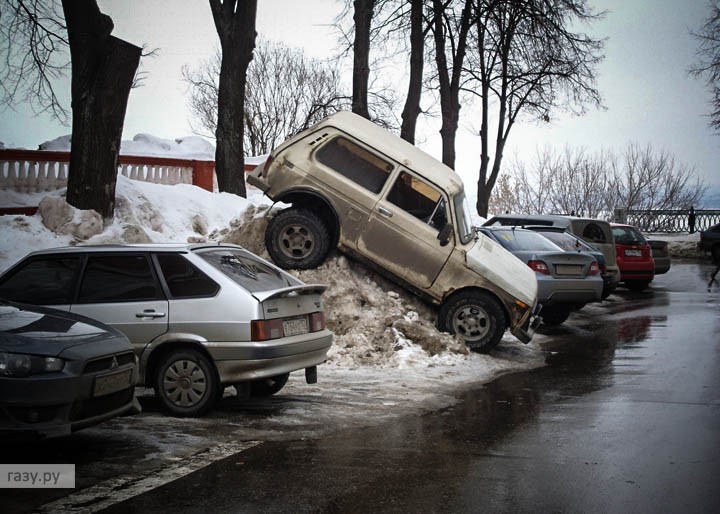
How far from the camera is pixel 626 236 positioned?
76.3 ft

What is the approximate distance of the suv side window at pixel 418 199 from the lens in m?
12.3

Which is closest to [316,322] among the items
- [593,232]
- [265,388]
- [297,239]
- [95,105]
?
[265,388]

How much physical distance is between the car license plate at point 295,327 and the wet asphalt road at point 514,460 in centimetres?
127

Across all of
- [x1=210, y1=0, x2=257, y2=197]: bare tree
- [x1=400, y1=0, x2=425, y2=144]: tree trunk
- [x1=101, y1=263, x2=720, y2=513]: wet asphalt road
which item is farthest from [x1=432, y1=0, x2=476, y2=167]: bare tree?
[x1=101, y1=263, x2=720, y2=513]: wet asphalt road

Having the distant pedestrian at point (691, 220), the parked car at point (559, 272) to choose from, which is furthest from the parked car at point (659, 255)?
the distant pedestrian at point (691, 220)

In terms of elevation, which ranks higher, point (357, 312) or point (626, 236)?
point (626, 236)

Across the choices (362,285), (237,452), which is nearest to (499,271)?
(362,285)

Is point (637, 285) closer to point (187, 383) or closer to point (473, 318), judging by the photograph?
point (473, 318)

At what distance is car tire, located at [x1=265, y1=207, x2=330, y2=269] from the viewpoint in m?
12.6

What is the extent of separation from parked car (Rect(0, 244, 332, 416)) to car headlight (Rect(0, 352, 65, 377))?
1846 millimetres

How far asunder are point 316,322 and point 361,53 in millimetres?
13455

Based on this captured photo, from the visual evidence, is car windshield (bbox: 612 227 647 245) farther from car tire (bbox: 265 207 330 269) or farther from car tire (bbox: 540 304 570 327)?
car tire (bbox: 265 207 330 269)

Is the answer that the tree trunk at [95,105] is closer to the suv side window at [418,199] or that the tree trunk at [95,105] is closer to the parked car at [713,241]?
the suv side window at [418,199]

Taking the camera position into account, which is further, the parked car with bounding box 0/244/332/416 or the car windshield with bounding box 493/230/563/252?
the car windshield with bounding box 493/230/563/252
